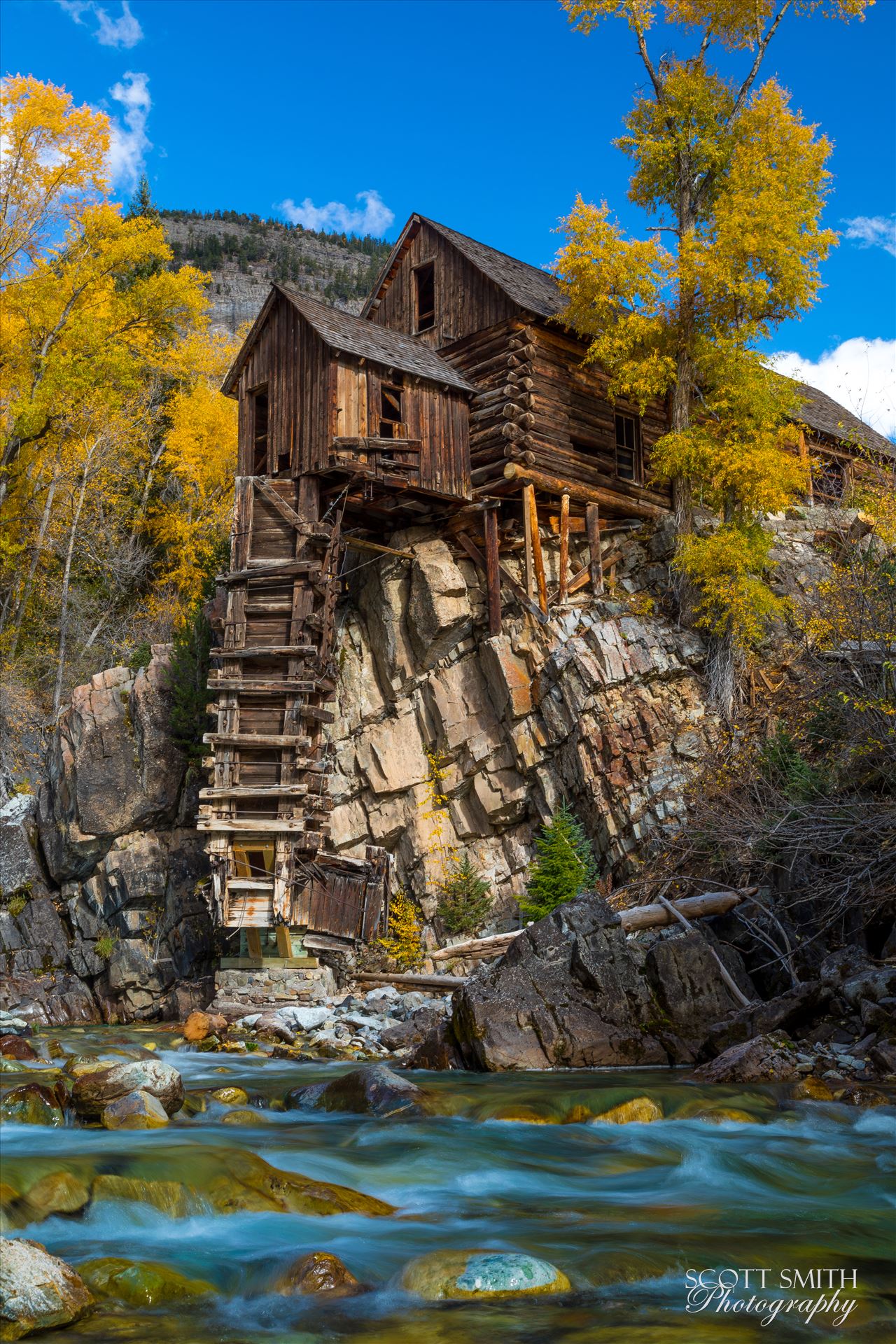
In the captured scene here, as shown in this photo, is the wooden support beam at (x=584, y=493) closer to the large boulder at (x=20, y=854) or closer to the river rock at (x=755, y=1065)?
the river rock at (x=755, y=1065)

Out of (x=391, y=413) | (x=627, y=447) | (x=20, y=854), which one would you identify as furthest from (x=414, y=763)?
(x=20, y=854)

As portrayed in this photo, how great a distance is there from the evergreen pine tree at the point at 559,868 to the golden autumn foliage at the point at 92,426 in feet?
46.9

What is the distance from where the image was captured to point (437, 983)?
18.9 metres

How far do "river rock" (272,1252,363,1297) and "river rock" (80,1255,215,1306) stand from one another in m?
0.41

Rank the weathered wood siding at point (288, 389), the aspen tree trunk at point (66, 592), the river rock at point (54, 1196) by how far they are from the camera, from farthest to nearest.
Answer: the aspen tree trunk at point (66, 592) → the weathered wood siding at point (288, 389) → the river rock at point (54, 1196)

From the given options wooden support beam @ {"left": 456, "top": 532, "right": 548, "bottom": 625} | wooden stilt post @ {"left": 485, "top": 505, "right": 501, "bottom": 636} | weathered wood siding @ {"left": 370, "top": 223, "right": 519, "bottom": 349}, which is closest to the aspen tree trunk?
weathered wood siding @ {"left": 370, "top": 223, "right": 519, "bottom": 349}

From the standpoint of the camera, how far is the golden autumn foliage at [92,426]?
89.4ft

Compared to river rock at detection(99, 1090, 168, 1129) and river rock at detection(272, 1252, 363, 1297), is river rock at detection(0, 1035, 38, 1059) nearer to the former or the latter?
river rock at detection(99, 1090, 168, 1129)

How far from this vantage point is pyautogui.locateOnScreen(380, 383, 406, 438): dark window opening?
77.0 ft

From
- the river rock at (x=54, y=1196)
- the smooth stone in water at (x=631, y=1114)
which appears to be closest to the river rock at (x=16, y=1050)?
the river rock at (x=54, y=1196)

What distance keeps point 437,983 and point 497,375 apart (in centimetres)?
1366

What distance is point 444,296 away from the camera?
26.5m

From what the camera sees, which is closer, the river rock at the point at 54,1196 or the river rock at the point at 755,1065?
the river rock at the point at 54,1196

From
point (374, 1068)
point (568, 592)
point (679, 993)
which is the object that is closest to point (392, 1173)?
point (374, 1068)
